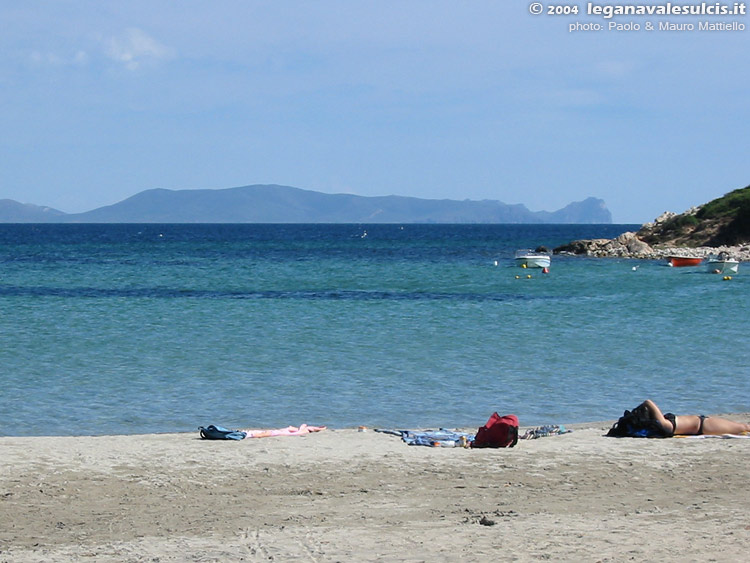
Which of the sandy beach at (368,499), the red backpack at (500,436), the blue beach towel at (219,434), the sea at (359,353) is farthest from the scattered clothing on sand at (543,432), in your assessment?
the blue beach towel at (219,434)

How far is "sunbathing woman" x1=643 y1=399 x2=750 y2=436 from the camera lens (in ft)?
42.8

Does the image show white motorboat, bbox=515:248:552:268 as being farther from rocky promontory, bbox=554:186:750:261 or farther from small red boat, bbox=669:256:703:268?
rocky promontory, bbox=554:186:750:261

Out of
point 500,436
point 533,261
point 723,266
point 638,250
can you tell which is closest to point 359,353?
point 500,436

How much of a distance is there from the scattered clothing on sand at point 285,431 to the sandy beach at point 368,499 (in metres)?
0.24

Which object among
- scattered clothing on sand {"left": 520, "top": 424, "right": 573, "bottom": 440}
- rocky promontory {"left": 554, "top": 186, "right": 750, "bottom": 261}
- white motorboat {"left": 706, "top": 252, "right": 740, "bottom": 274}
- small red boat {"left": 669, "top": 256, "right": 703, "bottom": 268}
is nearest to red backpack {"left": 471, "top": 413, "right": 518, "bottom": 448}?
scattered clothing on sand {"left": 520, "top": 424, "right": 573, "bottom": 440}

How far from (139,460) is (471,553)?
5.14 metres

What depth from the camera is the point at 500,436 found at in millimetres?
12453

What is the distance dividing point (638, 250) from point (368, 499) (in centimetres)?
6625

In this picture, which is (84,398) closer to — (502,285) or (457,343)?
(457,343)

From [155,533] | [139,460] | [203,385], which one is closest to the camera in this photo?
[155,533]

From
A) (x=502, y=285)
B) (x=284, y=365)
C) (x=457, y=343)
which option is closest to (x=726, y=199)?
(x=502, y=285)

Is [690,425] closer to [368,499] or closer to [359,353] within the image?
[368,499]

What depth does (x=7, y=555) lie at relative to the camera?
8172mm

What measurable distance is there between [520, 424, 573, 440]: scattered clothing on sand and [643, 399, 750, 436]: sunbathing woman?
1.23 metres
